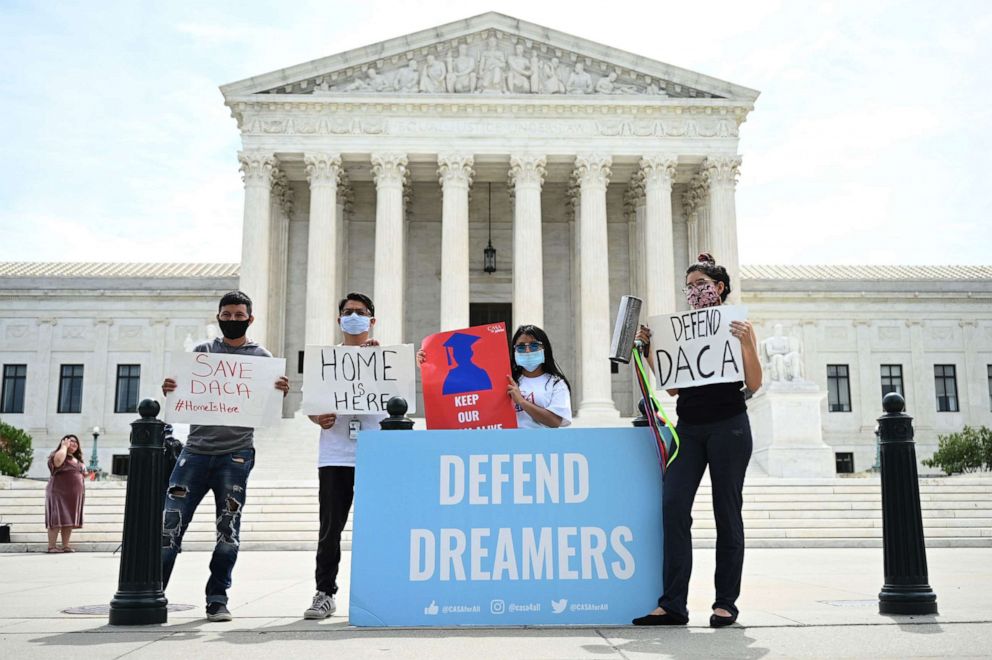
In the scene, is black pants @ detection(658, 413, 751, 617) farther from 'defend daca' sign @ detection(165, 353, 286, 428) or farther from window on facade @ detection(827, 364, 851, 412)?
window on facade @ detection(827, 364, 851, 412)

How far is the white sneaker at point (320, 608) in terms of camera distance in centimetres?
742

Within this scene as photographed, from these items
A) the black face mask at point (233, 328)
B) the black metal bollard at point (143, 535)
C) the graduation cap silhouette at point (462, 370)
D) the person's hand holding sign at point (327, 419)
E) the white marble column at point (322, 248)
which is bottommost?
the black metal bollard at point (143, 535)

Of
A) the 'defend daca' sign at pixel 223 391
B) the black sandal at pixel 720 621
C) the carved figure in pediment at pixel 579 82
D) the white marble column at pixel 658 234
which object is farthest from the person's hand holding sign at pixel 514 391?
the carved figure in pediment at pixel 579 82

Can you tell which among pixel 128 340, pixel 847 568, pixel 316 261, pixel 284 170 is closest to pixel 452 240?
pixel 316 261

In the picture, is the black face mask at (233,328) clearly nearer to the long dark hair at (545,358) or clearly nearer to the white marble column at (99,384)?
the long dark hair at (545,358)

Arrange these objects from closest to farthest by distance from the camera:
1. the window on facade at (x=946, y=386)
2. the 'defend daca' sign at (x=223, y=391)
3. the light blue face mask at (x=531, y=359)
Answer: the 'defend daca' sign at (x=223, y=391) → the light blue face mask at (x=531, y=359) → the window on facade at (x=946, y=386)

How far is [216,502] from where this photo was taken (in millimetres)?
7672

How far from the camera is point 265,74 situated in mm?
37125

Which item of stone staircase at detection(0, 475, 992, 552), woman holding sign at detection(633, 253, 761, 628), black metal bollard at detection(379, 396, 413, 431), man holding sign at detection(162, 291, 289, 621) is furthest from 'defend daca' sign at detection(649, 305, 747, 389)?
stone staircase at detection(0, 475, 992, 552)

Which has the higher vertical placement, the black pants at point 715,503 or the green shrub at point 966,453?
the green shrub at point 966,453

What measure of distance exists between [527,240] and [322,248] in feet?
25.0

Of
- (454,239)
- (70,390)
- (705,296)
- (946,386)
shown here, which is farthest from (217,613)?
(946,386)

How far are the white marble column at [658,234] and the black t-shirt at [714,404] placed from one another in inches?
1157

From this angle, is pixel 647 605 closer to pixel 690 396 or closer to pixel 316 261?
pixel 690 396
